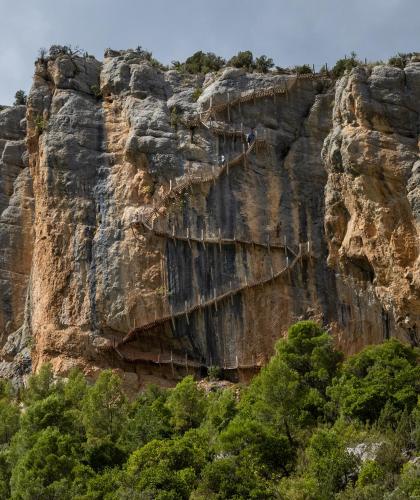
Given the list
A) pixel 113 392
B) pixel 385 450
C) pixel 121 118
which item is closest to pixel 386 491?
pixel 385 450

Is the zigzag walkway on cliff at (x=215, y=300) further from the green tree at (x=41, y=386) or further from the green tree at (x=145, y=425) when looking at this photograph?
the green tree at (x=145, y=425)

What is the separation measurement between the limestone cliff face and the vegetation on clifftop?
3431 millimetres

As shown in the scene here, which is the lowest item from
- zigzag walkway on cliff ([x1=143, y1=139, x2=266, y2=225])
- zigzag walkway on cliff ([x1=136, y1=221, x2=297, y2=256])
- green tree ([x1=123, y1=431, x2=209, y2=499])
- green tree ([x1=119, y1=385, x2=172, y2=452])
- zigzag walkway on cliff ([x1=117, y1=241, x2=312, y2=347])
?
green tree ([x1=123, y1=431, x2=209, y2=499])

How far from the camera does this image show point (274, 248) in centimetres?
3988

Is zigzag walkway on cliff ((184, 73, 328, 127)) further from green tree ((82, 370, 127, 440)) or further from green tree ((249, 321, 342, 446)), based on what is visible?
green tree ((82, 370, 127, 440))

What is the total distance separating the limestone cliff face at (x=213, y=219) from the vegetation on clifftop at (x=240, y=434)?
135 inches

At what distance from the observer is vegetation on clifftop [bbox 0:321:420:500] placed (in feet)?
86.5

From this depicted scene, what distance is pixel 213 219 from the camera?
4003 centimetres

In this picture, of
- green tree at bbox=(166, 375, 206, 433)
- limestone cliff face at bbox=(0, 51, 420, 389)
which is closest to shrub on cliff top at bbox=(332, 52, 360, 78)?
limestone cliff face at bbox=(0, 51, 420, 389)

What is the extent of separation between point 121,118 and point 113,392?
1238 centimetres

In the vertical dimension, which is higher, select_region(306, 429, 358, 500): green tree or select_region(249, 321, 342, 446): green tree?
select_region(249, 321, 342, 446): green tree

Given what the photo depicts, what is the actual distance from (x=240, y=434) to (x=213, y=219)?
12.9 m

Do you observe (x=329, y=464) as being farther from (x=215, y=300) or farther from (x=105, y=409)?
(x=215, y=300)

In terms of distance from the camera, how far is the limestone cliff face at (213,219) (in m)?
38.1
